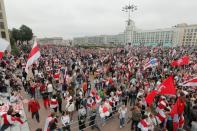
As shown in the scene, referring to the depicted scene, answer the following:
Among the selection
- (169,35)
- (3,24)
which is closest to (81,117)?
(3,24)

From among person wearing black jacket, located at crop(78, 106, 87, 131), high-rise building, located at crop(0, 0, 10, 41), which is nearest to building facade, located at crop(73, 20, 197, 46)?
high-rise building, located at crop(0, 0, 10, 41)

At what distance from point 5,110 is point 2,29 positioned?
4781 cm

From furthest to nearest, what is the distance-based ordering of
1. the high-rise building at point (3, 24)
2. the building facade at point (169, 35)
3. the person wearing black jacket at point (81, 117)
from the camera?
the building facade at point (169, 35)
the high-rise building at point (3, 24)
the person wearing black jacket at point (81, 117)

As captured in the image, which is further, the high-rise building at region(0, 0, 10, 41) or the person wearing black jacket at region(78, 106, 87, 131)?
the high-rise building at region(0, 0, 10, 41)

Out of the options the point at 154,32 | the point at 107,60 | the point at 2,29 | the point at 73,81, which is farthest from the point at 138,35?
the point at 73,81

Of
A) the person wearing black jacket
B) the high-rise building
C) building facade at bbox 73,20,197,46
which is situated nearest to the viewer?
the person wearing black jacket

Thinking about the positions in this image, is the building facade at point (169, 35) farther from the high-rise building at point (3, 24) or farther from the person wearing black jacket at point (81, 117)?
the person wearing black jacket at point (81, 117)

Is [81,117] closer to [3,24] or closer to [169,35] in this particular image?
[3,24]

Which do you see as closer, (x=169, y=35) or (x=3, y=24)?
(x=3, y=24)

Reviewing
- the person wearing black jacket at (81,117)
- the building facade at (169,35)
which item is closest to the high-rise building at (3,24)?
the person wearing black jacket at (81,117)

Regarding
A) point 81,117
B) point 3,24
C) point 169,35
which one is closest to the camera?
point 81,117

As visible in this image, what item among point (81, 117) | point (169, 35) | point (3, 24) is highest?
point (3, 24)

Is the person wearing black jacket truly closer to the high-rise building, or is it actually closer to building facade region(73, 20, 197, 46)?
the high-rise building

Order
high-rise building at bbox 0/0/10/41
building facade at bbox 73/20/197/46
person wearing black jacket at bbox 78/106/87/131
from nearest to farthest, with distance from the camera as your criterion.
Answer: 1. person wearing black jacket at bbox 78/106/87/131
2. high-rise building at bbox 0/0/10/41
3. building facade at bbox 73/20/197/46
